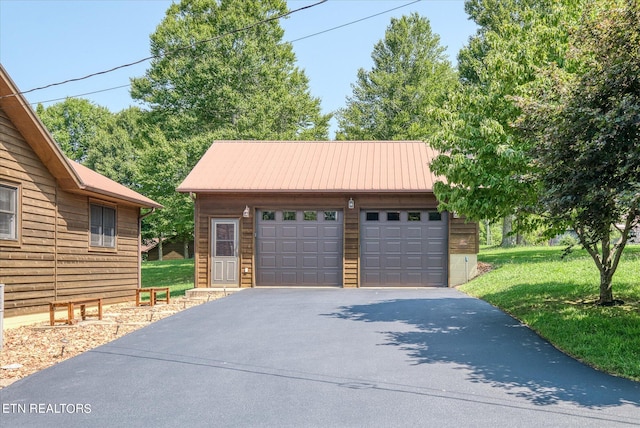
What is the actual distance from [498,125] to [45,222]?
33.1 feet

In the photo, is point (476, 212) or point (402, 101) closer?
point (476, 212)

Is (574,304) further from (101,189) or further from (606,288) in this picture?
(101,189)

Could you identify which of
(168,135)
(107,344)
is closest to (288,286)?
(107,344)

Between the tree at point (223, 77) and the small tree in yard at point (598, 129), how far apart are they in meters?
23.7

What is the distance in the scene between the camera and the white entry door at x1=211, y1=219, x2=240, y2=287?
17.4 meters

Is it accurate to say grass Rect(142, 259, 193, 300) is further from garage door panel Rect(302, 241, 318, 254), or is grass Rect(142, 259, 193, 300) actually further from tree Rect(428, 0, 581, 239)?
tree Rect(428, 0, 581, 239)

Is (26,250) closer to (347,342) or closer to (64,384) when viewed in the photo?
(64,384)

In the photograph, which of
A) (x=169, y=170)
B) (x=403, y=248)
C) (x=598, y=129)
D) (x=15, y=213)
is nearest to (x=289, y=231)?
(x=403, y=248)

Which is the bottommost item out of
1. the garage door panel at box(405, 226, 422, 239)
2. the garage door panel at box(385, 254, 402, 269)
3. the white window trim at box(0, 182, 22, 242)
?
the garage door panel at box(385, 254, 402, 269)

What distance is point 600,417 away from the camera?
4949 mm

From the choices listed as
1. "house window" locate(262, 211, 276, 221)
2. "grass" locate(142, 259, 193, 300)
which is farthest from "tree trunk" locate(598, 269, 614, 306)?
"grass" locate(142, 259, 193, 300)

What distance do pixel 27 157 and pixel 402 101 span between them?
27.6m

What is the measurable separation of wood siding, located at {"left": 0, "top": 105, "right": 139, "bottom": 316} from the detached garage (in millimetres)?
3278

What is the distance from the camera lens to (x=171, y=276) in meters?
26.9
